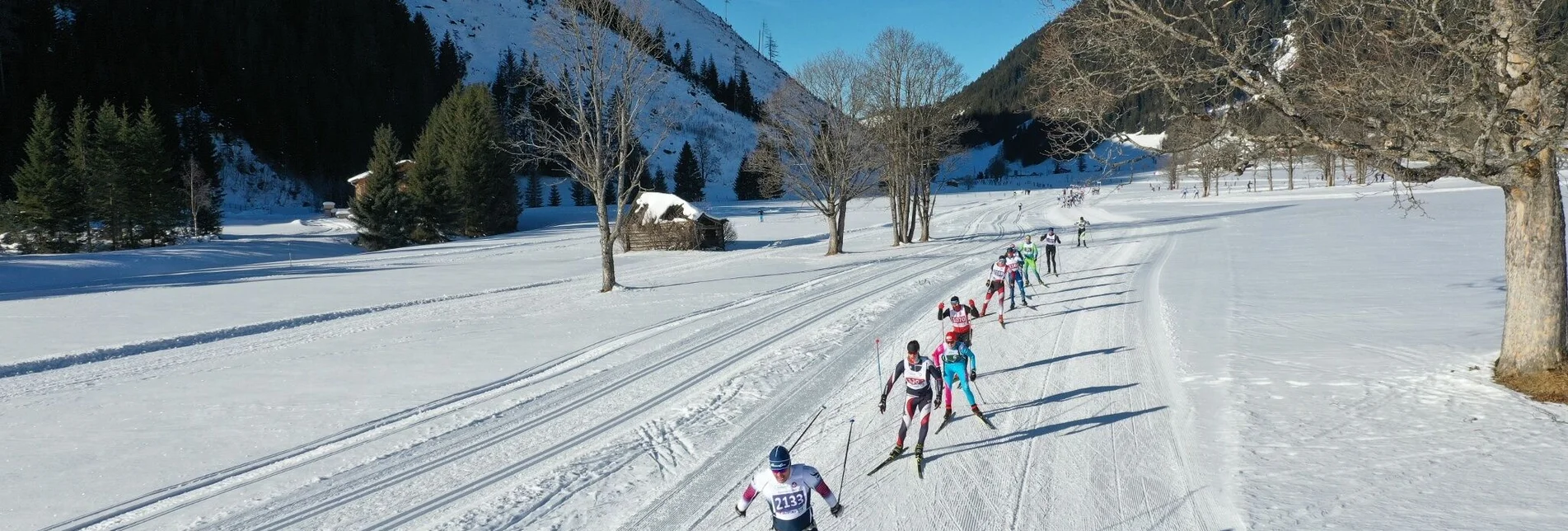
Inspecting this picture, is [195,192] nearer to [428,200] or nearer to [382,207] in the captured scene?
[428,200]

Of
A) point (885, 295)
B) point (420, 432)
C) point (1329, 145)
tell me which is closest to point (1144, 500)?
point (1329, 145)

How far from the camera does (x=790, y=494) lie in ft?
17.4

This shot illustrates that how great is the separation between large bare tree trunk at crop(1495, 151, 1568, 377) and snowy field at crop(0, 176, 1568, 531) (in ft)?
2.42

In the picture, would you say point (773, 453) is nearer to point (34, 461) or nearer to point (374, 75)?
point (34, 461)

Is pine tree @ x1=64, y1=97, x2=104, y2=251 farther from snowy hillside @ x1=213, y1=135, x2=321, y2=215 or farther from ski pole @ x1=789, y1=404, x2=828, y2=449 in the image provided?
ski pole @ x1=789, y1=404, x2=828, y2=449

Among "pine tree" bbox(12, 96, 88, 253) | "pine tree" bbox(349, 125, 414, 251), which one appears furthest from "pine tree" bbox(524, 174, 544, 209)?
"pine tree" bbox(12, 96, 88, 253)

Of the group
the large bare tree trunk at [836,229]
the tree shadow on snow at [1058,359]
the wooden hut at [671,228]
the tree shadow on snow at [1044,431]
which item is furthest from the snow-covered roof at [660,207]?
the tree shadow on snow at [1044,431]

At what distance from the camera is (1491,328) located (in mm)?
12484

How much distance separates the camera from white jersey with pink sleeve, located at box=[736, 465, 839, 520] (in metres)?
5.31

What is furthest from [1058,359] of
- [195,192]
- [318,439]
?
[195,192]

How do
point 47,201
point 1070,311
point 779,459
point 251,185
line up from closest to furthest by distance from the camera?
1. point 779,459
2. point 1070,311
3. point 47,201
4. point 251,185

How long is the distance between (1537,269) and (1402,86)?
3.12m

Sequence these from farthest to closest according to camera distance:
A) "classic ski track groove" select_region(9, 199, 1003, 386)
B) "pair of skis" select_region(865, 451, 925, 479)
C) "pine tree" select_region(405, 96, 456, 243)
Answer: "pine tree" select_region(405, 96, 456, 243)
"classic ski track groove" select_region(9, 199, 1003, 386)
"pair of skis" select_region(865, 451, 925, 479)

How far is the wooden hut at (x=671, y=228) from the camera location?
125 ft
